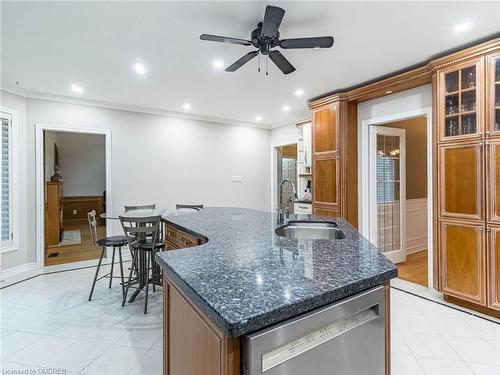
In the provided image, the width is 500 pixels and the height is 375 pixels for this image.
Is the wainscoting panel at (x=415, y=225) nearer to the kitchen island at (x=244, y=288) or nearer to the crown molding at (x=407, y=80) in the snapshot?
the crown molding at (x=407, y=80)

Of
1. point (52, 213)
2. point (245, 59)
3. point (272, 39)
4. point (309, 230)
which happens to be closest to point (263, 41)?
point (272, 39)

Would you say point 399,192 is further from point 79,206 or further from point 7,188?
point 79,206

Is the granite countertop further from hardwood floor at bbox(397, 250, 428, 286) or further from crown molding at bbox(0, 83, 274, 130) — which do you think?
crown molding at bbox(0, 83, 274, 130)

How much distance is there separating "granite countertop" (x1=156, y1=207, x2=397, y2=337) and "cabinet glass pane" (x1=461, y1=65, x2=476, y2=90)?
2158 millimetres

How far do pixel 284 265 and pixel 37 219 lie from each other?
4.33m

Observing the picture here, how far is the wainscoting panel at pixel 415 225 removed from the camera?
15.8 ft

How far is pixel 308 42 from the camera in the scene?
2.09 meters

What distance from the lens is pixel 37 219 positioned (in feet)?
13.2

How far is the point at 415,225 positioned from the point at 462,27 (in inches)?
137

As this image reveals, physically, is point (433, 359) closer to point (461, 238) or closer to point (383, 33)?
point (461, 238)

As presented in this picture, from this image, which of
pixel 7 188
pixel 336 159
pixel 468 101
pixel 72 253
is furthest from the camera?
pixel 72 253

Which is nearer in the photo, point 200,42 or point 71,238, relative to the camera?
point 200,42

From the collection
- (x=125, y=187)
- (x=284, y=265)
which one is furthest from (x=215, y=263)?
(x=125, y=187)

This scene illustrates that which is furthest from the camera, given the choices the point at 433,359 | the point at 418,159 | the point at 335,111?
the point at 418,159
